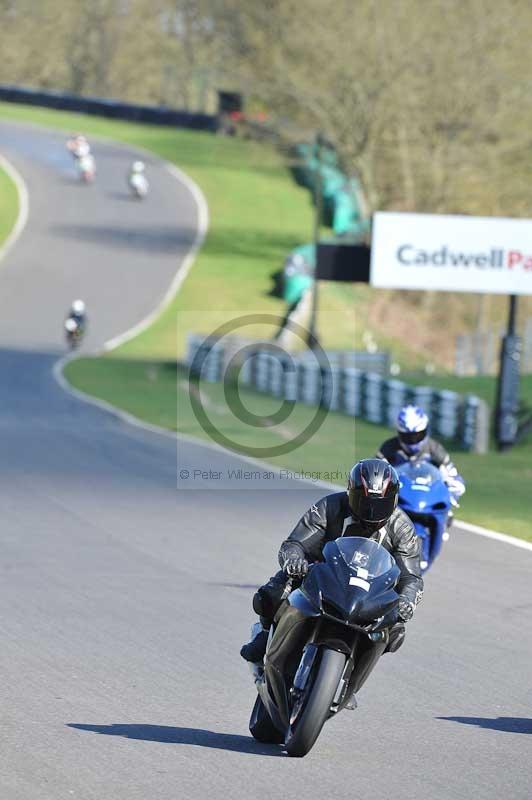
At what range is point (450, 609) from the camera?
1098 centimetres

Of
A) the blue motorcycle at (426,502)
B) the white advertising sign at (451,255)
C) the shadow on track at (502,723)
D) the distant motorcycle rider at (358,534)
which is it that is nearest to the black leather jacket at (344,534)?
the distant motorcycle rider at (358,534)

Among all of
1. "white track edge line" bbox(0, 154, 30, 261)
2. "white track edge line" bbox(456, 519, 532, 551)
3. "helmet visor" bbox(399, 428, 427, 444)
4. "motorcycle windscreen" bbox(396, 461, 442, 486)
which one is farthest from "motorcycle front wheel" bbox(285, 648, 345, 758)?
"white track edge line" bbox(0, 154, 30, 261)

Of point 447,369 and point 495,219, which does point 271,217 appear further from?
point 495,219

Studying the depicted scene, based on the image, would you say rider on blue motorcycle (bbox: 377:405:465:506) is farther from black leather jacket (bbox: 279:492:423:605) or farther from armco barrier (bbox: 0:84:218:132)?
armco barrier (bbox: 0:84:218:132)

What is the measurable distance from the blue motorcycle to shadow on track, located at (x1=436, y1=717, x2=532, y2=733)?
2.91 m

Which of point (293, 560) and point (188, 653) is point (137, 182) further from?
point (293, 560)

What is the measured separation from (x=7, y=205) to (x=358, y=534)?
178 feet

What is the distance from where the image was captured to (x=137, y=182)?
6150 cm

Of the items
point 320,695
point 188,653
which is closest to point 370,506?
point 320,695

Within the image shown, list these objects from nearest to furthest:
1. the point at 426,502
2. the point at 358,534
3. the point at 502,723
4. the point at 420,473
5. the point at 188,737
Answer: the point at 358,534 → the point at 188,737 → the point at 502,723 → the point at 426,502 → the point at 420,473

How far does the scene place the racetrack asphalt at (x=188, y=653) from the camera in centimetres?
635

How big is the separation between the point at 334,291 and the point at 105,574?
4124 cm

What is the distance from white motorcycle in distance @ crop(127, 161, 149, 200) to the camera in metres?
61.2

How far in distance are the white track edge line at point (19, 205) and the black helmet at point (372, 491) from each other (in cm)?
4783
